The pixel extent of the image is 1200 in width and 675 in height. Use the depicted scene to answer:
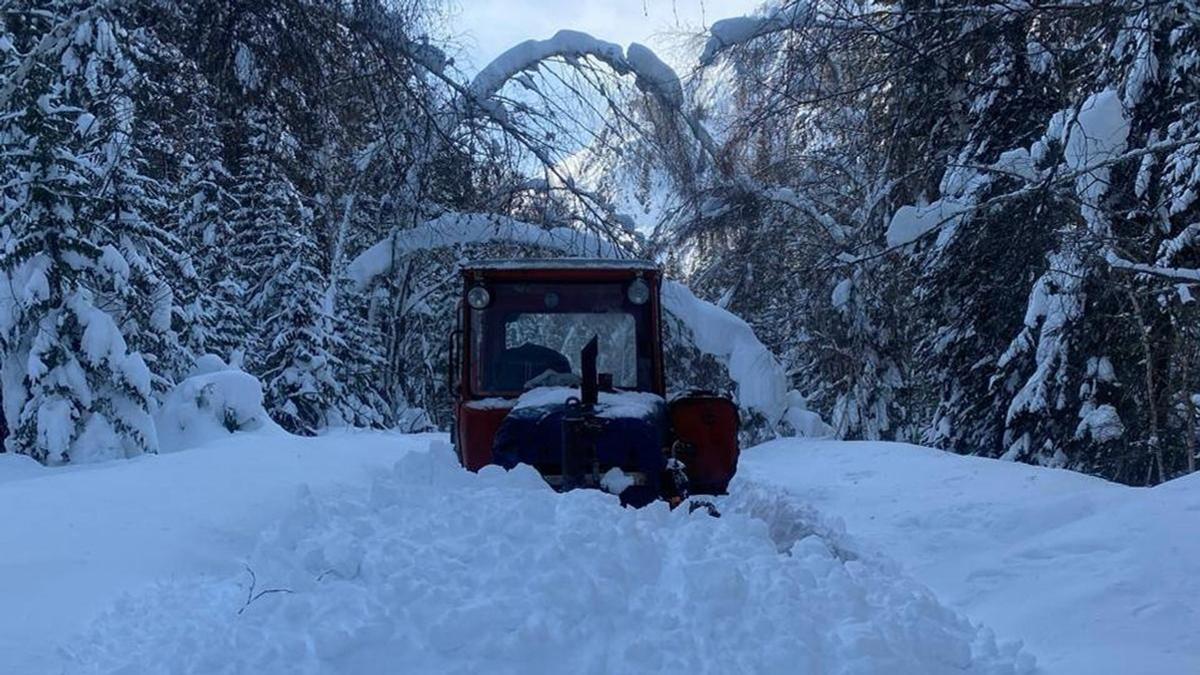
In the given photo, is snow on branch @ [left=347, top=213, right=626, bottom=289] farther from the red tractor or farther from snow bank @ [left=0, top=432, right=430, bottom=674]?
snow bank @ [left=0, top=432, right=430, bottom=674]

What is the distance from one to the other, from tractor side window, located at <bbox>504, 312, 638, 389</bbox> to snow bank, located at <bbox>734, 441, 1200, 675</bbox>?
2.07 metres

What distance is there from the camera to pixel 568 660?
4191mm

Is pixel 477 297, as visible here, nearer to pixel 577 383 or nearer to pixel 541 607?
pixel 577 383

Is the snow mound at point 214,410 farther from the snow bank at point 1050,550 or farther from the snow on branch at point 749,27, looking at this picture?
the snow on branch at point 749,27

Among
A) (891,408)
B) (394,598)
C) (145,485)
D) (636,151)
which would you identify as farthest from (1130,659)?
(891,408)

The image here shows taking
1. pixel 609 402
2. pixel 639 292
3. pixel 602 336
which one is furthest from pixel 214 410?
pixel 609 402

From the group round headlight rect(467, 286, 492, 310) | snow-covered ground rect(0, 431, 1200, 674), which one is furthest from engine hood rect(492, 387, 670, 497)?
round headlight rect(467, 286, 492, 310)

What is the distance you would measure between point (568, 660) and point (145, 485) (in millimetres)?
5115

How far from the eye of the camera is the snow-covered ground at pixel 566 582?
13.9 ft

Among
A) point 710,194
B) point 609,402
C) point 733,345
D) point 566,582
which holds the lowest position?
point 566,582

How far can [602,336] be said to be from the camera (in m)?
7.83

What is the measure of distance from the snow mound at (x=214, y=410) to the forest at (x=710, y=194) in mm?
472

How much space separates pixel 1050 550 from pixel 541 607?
3199 mm

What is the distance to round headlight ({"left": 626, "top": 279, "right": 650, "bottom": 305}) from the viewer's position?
7578mm
